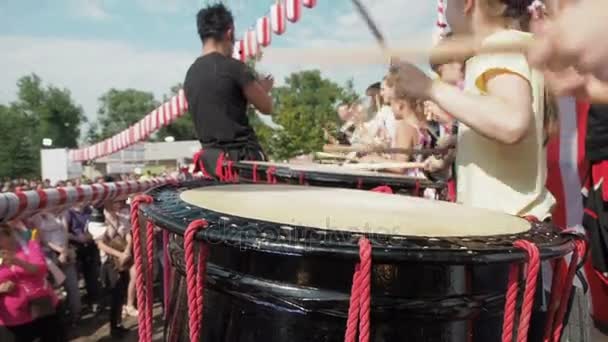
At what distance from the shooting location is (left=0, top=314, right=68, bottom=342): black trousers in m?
3.51

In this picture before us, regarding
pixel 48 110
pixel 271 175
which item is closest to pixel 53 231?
pixel 271 175

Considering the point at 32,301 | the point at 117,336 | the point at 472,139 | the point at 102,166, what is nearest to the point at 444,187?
the point at 472,139

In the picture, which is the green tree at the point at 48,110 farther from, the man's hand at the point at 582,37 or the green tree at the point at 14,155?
the man's hand at the point at 582,37

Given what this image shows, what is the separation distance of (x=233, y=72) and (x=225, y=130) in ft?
1.04

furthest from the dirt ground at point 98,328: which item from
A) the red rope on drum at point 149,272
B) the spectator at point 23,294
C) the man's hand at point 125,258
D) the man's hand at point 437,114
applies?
the red rope on drum at point 149,272

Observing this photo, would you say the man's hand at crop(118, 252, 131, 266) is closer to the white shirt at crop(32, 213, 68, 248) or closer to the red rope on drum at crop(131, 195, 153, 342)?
the white shirt at crop(32, 213, 68, 248)

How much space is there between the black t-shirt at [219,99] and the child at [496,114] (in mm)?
1572

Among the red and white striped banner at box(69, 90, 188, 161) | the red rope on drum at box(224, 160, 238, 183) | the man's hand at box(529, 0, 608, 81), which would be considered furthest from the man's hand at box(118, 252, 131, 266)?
the man's hand at box(529, 0, 608, 81)

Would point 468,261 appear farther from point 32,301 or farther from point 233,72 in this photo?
point 32,301

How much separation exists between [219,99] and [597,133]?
1840mm

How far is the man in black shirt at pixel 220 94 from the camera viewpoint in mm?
2955

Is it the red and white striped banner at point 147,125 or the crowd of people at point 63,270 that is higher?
the red and white striped banner at point 147,125

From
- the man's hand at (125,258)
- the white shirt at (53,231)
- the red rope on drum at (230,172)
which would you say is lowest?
the man's hand at (125,258)

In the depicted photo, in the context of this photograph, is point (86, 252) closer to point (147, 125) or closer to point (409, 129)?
point (409, 129)
